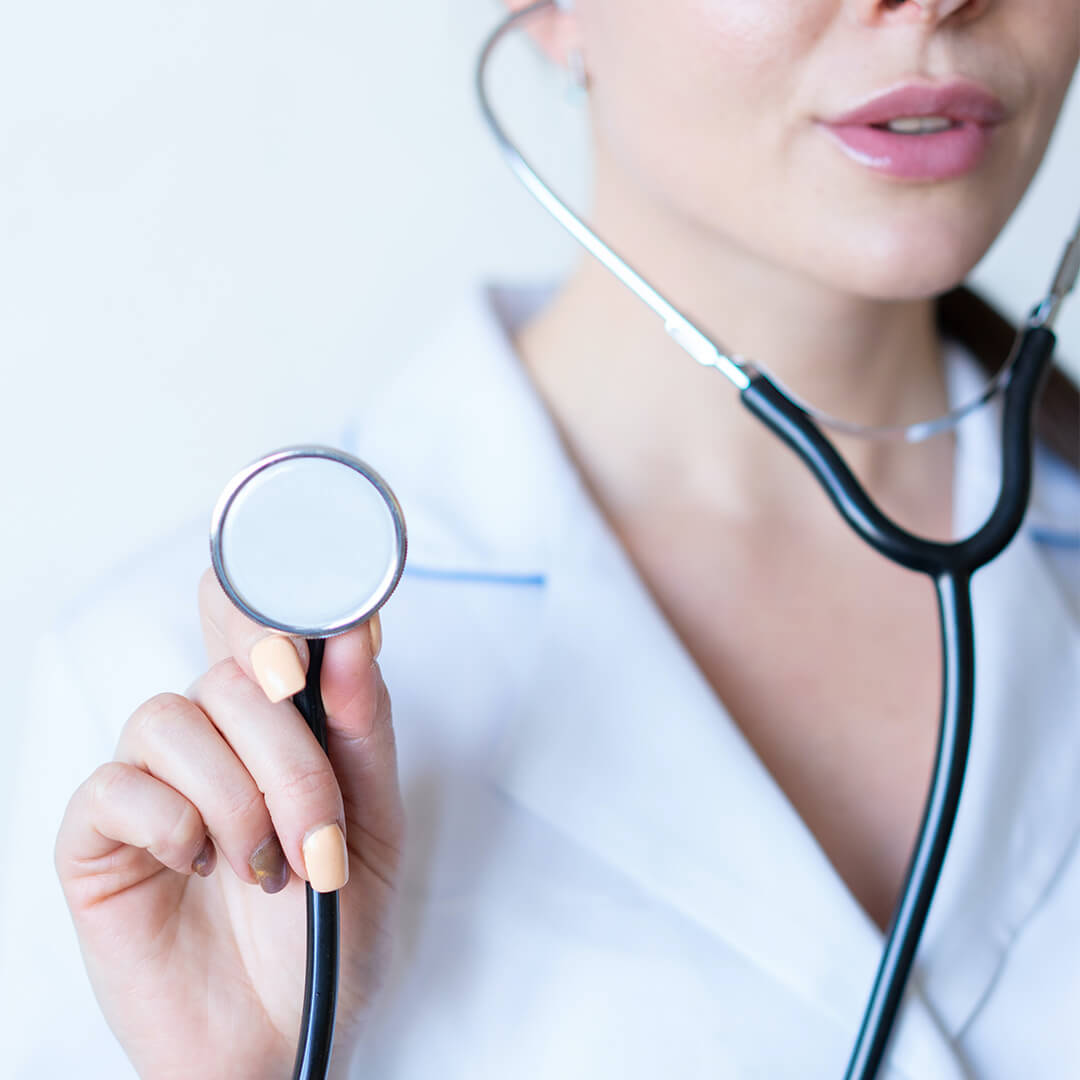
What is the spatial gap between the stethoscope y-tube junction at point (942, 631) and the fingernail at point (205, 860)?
1.15 feet

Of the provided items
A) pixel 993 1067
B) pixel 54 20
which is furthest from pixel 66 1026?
pixel 54 20

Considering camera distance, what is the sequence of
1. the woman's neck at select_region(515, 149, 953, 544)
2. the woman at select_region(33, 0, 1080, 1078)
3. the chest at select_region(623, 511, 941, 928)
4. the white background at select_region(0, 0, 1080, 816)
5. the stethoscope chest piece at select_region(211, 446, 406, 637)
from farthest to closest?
the white background at select_region(0, 0, 1080, 816)
the woman's neck at select_region(515, 149, 953, 544)
the chest at select_region(623, 511, 941, 928)
the woman at select_region(33, 0, 1080, 1078)
the stethoscope chest piece at select_region(211, 446, 406, 637)

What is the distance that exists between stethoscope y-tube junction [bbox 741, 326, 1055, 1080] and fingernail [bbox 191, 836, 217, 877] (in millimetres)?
350

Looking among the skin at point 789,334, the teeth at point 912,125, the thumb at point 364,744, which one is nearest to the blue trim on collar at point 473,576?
the skin at point 789,334

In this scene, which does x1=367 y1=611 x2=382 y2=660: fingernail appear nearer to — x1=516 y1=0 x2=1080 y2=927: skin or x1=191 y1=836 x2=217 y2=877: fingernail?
x1=191 y1=836 x2=217 y2=877: fingernail

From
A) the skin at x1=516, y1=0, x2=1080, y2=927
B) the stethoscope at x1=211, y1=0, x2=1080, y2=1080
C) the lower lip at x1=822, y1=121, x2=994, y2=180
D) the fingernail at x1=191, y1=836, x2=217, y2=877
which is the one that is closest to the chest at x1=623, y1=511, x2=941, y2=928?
the skin at x1=516, y1=0, x2=1080, y2=927

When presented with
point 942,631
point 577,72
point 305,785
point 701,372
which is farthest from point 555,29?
point 305,785

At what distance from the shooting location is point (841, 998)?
755 millimetres

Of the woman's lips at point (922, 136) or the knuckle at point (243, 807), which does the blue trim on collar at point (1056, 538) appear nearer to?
the woman's lips at point (922, 136)

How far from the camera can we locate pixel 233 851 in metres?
A: 0.56

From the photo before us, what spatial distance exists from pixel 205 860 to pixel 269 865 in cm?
3

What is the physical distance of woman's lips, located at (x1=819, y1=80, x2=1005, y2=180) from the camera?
2.59 ft

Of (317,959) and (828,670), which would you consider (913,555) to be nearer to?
(828,670)

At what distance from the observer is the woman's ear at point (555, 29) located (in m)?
0.94
